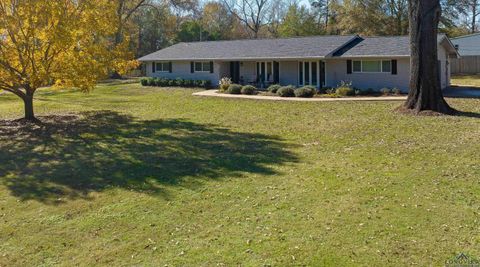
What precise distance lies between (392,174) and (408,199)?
6.20 ft

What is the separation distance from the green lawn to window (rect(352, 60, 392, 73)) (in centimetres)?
1095

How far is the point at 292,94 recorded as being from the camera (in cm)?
2852

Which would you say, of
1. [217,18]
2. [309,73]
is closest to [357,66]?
[309,73]

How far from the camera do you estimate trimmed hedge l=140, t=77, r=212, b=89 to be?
3600 centimetres

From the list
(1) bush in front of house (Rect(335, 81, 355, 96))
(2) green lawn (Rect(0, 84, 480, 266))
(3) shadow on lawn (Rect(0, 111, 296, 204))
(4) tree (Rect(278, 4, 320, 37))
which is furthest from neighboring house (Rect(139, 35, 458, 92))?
(4) tree (Rect(278, 4, 320, 37))

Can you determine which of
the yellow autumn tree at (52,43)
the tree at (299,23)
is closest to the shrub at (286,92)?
the yellow autumn tree at (52,43)

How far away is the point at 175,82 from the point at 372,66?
15.3 m

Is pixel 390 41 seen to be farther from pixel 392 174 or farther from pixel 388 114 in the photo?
pixel 392 174

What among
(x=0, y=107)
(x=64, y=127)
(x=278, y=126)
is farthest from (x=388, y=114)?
(x=0, y=107)

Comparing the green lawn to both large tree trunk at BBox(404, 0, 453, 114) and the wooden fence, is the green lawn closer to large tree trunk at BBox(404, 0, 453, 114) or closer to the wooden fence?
large tree trunk at BBox(404, 0, 453, 114)

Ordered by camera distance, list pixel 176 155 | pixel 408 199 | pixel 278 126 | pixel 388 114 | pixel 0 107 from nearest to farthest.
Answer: pixel 408 199 → pixel 176 155 → pixel 278 126 → pixel 388 114 → pixel 0 107

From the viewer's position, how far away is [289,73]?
109 feet

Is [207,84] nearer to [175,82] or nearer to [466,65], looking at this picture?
[175,82]

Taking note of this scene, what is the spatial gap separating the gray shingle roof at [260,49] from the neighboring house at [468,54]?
1954 centimetres
